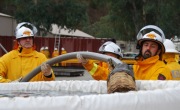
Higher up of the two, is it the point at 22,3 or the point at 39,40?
the point at 22,3

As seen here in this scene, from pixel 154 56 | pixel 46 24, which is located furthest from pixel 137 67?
pixel 46 24

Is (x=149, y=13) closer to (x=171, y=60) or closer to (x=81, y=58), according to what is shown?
(x=171, y=60)

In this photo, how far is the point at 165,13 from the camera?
37906 mm

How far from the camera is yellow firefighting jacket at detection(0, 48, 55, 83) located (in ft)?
17.0

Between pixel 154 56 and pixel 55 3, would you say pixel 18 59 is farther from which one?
pixel 55 3

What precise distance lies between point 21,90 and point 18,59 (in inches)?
68.5

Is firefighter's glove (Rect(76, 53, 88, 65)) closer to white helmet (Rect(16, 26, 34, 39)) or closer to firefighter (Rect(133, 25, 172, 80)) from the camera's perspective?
firefighter (Rect(133, 25, 172, 80))

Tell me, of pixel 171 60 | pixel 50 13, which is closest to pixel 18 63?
pixel 171 60

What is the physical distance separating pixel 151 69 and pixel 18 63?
167 cm

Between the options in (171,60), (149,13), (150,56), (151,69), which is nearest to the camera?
(151,69)

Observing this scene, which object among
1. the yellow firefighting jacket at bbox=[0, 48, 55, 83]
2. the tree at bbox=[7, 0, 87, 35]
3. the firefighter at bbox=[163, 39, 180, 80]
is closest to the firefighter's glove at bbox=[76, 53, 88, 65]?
the yellow firefighting jacket at bbox=[0, 48, 55, 83]

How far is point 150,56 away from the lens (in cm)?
460

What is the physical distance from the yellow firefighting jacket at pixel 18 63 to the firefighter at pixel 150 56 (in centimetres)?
118

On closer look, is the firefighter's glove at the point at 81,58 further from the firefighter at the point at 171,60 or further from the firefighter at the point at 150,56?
the firefighter at the point at 171,60
